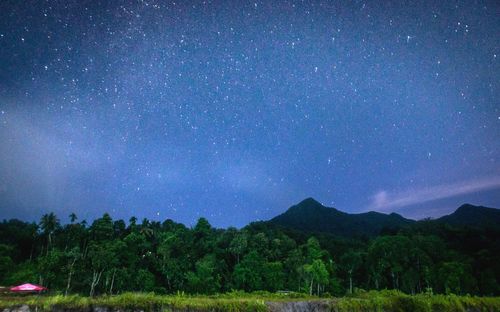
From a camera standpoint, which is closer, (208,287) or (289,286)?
(208,287)

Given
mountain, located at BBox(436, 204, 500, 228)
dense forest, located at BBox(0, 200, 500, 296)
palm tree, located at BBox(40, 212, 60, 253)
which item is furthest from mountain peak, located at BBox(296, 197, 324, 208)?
palm tree, located at BBox(40, 212, 60, 253)

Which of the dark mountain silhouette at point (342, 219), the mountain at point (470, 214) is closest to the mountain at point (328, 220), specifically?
the dark mountain silhouette at point (342, 219)

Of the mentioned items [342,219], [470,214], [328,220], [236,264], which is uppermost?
[470,214]

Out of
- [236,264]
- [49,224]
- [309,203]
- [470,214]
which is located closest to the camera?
[236,264]

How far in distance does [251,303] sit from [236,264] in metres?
32.1

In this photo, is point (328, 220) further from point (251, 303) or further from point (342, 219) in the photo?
point (251, 303)

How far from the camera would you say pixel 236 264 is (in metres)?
41.1

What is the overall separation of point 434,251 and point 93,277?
159 feet

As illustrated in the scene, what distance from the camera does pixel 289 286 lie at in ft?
134

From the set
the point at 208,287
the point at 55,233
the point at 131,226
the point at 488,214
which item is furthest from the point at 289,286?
the point at 488,214

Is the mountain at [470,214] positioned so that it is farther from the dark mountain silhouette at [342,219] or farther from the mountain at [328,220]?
the mountain at [328,220]

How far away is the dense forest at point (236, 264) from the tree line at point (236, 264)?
0.41 ft

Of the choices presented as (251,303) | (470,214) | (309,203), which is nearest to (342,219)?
(309,203)

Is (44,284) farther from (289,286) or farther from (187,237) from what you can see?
(289,286)
